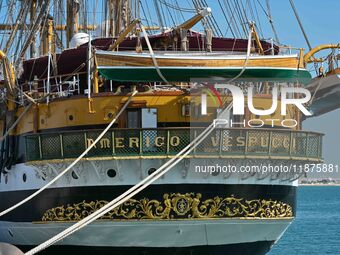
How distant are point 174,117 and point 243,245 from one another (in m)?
4.06

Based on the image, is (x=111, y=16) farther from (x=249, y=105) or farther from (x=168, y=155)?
(x=168, y=155)

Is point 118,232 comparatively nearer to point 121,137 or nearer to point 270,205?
point 121,137

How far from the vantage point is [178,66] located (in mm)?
23266

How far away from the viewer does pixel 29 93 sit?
26484 millimetres

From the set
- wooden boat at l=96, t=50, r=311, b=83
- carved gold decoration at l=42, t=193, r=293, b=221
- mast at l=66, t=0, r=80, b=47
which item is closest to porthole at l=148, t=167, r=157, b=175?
carved gold decoration at l=42, t=193, r=293, b=221

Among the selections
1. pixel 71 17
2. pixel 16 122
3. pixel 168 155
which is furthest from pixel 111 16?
pixel 168 155

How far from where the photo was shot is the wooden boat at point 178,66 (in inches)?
917

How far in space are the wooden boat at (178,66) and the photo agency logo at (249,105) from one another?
0.52 meters

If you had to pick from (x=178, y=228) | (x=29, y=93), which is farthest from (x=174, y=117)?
(x=29, y=93)

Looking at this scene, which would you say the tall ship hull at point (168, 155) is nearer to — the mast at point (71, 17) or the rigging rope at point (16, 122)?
the rigging rope at point (16, 122)

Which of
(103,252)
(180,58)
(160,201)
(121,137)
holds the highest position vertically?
(180,58)

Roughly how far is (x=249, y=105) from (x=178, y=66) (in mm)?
2309

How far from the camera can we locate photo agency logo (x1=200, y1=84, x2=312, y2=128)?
78.0 ft

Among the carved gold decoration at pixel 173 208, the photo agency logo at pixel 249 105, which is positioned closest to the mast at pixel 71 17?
the photo agency logo at pixel 249 105
